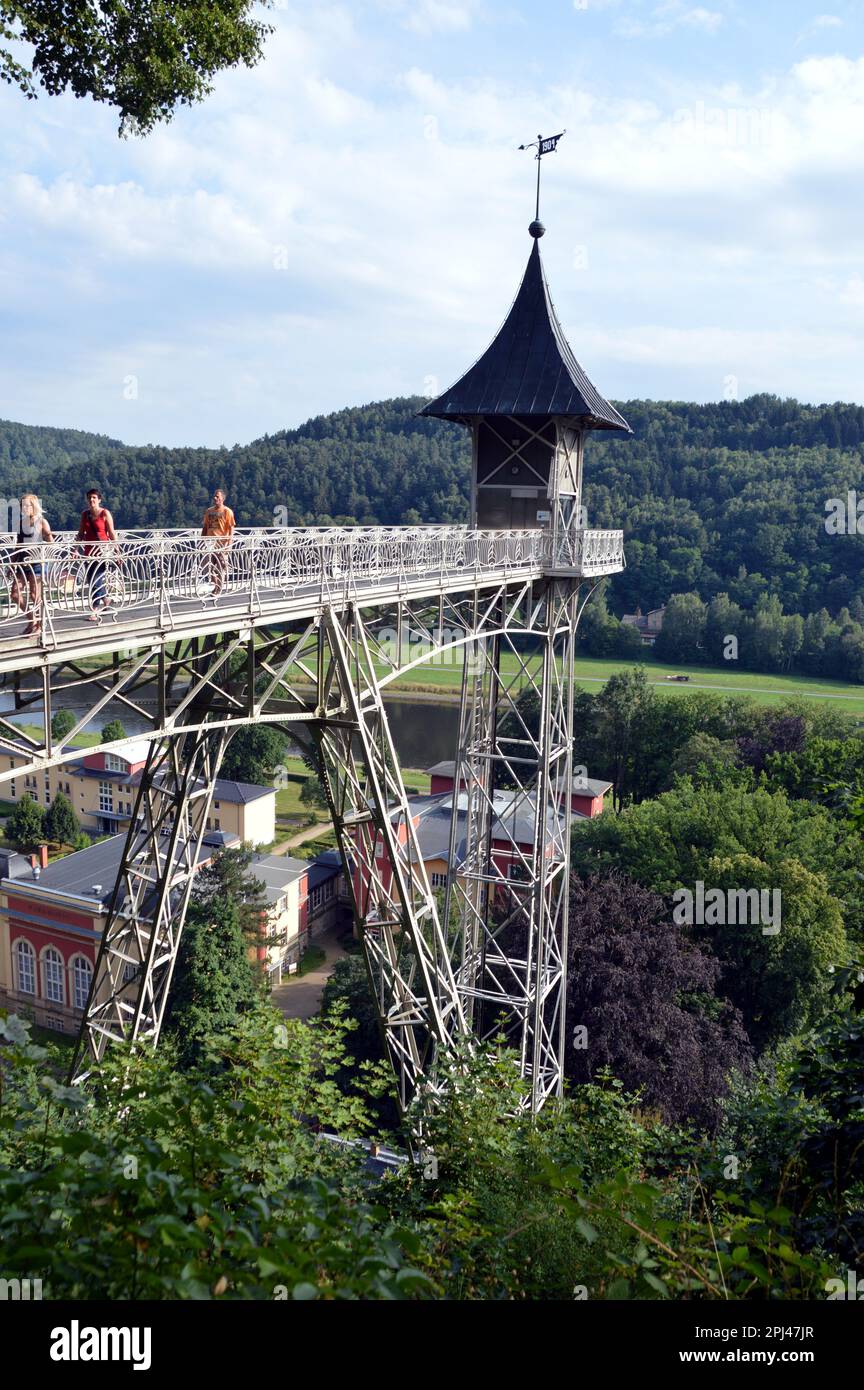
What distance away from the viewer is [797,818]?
3650 centimetres

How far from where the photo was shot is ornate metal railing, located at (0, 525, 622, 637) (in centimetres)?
772

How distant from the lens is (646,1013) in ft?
80.8

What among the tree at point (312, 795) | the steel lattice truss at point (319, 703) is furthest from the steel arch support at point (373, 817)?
the tree at point (312, 795)

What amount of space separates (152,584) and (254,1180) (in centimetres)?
475

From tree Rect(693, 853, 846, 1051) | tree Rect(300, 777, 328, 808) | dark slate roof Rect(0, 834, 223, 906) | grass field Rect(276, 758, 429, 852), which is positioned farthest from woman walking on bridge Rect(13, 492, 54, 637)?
tree Rect(300, 777, 328, 808)

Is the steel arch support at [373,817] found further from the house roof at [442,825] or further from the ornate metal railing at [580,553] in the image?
the house roof at [442,825]

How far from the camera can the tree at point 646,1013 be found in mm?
23734

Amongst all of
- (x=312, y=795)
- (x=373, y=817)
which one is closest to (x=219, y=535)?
(x=373, y=817)

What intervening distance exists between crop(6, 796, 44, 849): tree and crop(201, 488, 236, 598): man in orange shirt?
149 feet

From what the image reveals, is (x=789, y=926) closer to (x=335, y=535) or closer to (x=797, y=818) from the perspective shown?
(x=797, y=818)

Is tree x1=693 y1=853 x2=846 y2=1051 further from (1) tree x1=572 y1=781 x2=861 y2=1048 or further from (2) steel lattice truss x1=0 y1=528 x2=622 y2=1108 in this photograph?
(2) steel lattice truss x1=0 y1=528 x2=622 y2=1108

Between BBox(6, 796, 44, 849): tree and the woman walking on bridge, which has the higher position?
the woman walking on bridge

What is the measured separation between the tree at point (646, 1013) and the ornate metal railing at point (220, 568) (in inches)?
543
